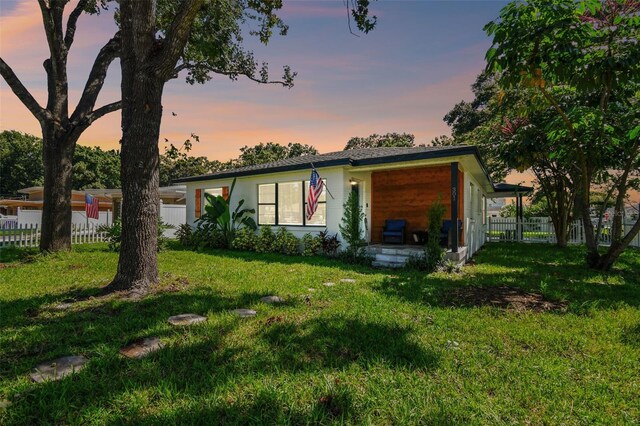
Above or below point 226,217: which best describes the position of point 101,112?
above

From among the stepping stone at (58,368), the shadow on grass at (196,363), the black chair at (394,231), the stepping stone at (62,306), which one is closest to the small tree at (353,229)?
the black chair at (394,231)

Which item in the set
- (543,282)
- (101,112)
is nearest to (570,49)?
(543,282)

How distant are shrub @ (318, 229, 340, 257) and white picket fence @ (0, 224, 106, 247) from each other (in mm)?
9690

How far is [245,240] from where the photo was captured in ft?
35.3

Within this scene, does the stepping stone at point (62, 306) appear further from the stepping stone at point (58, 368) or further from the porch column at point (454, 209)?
the porch column at point (454, 209)

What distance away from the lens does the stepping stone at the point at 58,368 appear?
2516mm

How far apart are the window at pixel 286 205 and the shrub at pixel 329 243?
2.59 feet

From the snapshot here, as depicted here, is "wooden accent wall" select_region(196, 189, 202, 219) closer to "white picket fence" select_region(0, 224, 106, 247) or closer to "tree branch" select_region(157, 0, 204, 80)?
"white picket fence" select_region(0, 224, 106, 247)

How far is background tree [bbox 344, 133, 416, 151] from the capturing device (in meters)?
36.5

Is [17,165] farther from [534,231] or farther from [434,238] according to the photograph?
[534,231]

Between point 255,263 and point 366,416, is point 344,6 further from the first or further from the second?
point 366,416

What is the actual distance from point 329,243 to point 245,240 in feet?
10.4

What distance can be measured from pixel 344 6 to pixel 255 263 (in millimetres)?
6151

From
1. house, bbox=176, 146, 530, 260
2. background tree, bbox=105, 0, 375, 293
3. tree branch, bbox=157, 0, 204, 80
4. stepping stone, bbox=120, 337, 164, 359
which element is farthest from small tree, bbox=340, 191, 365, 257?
stepping stone, bbox=120, 337, 164, 359
